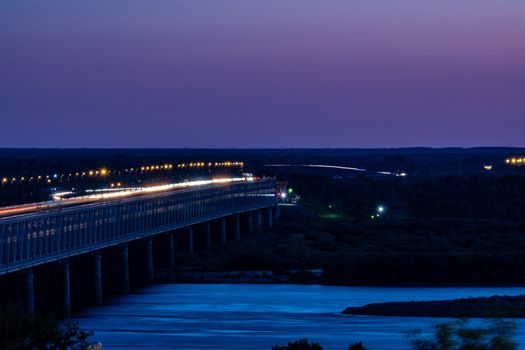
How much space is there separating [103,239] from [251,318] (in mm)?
12686

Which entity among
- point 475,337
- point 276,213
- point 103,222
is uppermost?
point 475,337

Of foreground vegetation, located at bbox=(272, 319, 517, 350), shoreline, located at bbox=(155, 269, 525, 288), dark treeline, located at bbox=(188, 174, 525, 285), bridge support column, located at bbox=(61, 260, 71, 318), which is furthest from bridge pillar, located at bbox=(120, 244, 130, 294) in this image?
foreground vegetation, located at bbox=(272, 319, 517, 350)

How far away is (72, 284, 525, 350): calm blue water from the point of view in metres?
51.6

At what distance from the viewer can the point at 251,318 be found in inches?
2354

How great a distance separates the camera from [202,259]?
89.2 meters

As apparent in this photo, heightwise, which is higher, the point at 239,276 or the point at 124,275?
the point at 124,275

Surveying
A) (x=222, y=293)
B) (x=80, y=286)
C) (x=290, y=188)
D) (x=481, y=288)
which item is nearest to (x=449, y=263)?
(x=481, y=288)

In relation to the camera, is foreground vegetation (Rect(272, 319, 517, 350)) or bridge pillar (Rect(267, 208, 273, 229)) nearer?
foreground vegetation (Rect(272, 319, 517, 350))

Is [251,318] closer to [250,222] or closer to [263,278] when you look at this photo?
[263,278]

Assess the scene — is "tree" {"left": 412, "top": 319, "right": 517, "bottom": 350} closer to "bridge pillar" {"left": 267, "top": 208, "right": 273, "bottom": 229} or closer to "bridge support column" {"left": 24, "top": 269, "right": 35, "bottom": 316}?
"bridge support column" {"left": 24, "top": 269, "right": 35, "bottom": 316}

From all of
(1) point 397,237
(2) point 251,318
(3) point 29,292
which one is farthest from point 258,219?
(3) point 29,292

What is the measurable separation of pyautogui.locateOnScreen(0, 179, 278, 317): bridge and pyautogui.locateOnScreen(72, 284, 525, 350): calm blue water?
9.26 feet

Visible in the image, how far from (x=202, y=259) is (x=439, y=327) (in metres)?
69.2

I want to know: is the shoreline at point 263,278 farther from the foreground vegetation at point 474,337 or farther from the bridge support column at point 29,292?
the foreground vegetation at point 474,337
